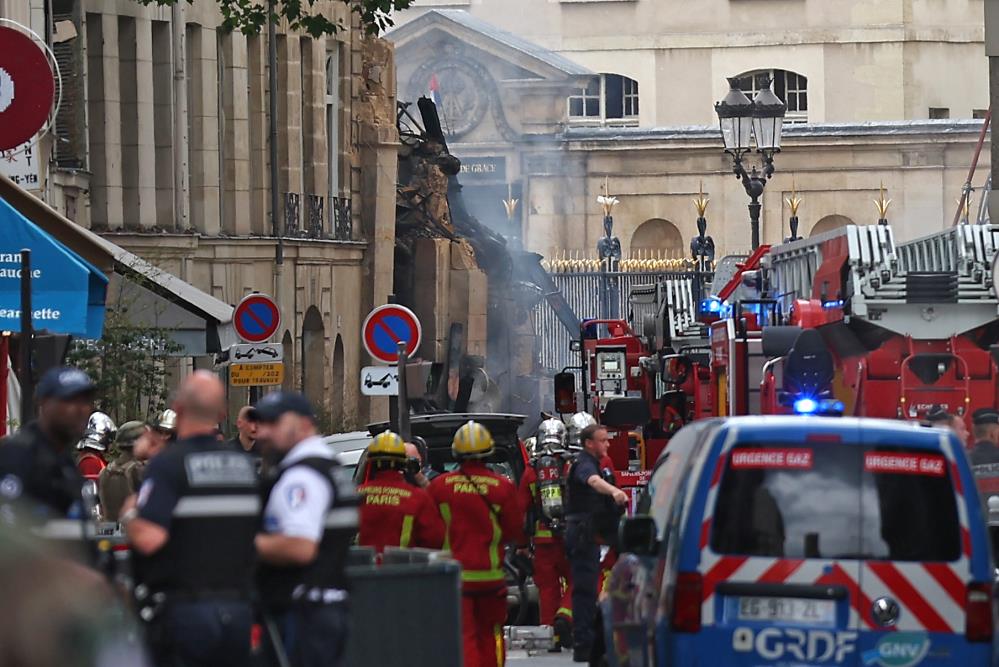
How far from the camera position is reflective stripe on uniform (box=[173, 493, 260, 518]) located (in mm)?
8078

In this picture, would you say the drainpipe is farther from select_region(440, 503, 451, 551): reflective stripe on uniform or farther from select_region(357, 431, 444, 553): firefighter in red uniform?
select_region(357, 431, 444, 553): firefighter in red uniform

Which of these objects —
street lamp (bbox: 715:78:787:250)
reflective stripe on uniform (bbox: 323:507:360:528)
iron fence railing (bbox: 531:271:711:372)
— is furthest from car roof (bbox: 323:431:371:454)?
iron fence railing (bbox: 531:271:711:372)

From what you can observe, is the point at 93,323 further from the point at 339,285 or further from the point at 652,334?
the point at 339,285

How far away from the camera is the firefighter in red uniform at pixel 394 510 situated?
12.7m

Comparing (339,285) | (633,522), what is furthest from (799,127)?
(633,522)

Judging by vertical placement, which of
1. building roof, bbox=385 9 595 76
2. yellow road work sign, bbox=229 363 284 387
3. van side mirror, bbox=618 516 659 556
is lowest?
van side mirror, bbox=618 516 659 556

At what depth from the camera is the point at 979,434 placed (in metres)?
15.8

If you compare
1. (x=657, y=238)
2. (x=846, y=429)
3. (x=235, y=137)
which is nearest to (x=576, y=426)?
(x=846, y=429)

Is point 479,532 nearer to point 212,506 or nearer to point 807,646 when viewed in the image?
point 807,646

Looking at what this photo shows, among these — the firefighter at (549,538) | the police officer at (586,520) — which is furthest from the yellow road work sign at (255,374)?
the police officer at (586,520)

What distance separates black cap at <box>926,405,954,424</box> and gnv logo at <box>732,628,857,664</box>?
5.33 meters

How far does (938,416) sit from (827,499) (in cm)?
606

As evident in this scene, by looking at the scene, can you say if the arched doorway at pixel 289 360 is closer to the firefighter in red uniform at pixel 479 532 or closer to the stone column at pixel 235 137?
the stone column at pixel 235 137

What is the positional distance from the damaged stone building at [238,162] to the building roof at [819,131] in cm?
3935
